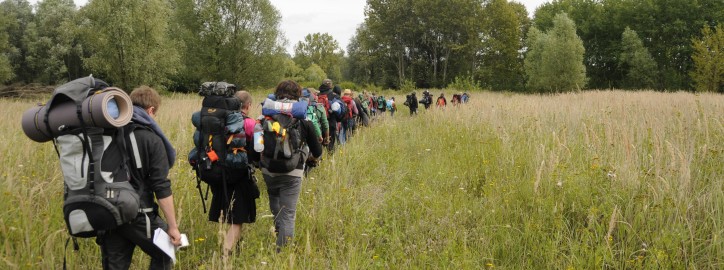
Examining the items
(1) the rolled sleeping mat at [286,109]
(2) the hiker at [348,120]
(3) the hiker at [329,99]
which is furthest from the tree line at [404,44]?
(1) the rolled sleeping mat at [286,109]

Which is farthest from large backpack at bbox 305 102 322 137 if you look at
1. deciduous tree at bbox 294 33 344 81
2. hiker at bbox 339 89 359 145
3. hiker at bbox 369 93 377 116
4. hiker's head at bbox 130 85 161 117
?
deciduous tree at bbox 294 33 344 81

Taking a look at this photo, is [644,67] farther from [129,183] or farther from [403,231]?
[129,183]

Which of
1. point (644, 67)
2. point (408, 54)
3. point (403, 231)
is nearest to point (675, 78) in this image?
point (644, 67)

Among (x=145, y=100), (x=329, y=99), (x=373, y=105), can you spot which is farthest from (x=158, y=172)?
(x=373, y=105)

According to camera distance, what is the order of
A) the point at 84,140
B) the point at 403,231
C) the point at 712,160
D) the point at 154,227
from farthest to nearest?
the point at 403,231 < the point at 712,160 < the point at 154,227 < the point at 84,140

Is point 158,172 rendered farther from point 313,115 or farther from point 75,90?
point 313,115

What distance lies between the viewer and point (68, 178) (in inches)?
81.4

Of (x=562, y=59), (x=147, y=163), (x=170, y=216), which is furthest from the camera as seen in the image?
(x=562, y=59)

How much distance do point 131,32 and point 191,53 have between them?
38.4 feet

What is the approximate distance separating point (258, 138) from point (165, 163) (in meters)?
1.21

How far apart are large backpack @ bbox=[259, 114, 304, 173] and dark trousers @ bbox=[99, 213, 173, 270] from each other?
1.27 meters

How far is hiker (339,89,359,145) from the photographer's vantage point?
31.5 feet

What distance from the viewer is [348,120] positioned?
401 inches

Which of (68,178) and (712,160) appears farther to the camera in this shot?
(712,160)
